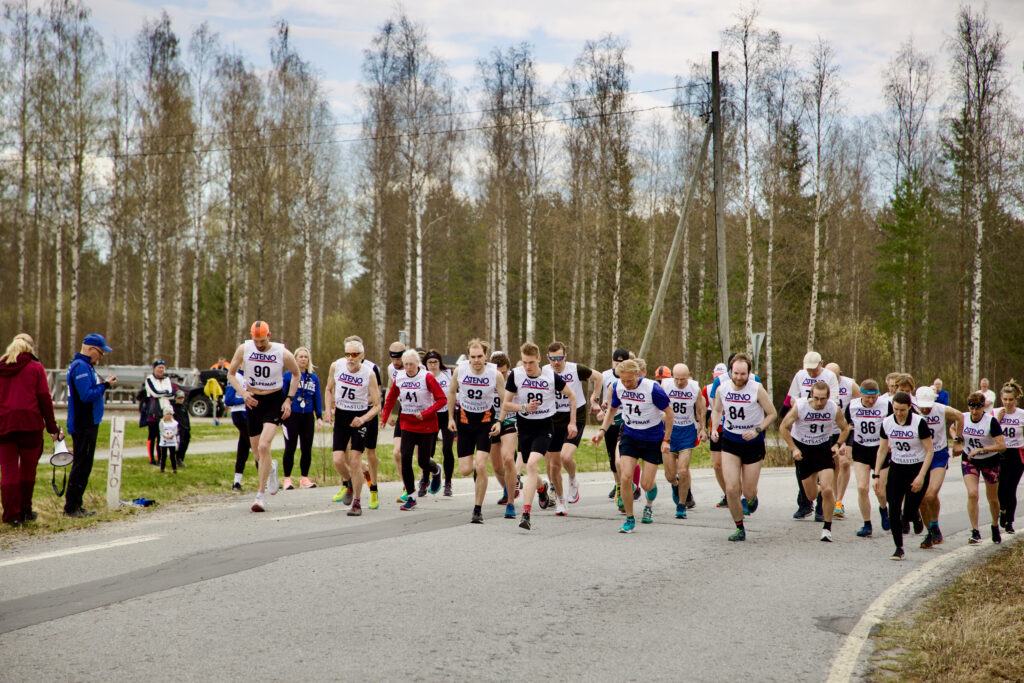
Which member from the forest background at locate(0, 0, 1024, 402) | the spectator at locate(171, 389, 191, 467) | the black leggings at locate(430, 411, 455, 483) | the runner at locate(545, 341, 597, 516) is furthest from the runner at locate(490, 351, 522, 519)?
the forest background at locate(0, 0, 1024, 402)

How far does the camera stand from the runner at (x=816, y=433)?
1027cm

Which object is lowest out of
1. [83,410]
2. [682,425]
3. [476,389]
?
[682,425]

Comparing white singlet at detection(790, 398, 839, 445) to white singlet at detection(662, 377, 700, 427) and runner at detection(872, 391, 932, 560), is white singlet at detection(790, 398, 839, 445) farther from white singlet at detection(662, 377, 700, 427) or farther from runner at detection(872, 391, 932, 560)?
white singlet at detection(662, 377, 700, 427)

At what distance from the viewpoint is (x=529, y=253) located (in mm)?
38406

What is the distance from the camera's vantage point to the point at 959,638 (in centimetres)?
589

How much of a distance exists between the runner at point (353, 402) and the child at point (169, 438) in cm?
512

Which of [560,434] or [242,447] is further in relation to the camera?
[242,447]

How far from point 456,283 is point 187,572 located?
176 ft

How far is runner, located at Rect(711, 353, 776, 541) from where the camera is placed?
9742 millimetres

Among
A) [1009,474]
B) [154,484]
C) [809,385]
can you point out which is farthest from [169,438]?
[1009,474]

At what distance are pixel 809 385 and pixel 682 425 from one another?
71.4 inches

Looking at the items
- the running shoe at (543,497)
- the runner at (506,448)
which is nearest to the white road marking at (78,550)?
the runner at (506,448)

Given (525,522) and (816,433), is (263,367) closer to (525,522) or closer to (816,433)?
(525,522)

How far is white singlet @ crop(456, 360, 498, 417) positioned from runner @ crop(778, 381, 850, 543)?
136 inches
